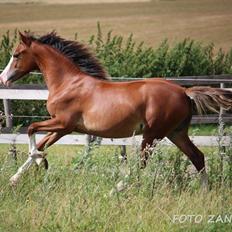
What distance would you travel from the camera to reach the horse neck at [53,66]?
9.57 meters

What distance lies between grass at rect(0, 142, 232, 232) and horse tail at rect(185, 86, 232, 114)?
1.18 meters

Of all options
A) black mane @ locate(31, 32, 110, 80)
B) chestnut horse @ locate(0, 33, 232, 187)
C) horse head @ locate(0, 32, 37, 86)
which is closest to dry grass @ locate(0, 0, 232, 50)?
black mane @ locate(31, 32, 110, 80)

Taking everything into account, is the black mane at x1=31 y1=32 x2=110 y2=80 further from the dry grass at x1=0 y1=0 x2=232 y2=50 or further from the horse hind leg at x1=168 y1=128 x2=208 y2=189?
the dry grass at x1=0 y1=0 x2=232 y2=50

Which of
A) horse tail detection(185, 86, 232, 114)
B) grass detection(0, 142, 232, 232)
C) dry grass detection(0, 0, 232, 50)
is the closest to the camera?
grass detection(0, 142, 232, 232)

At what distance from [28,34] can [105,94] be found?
1.54 m

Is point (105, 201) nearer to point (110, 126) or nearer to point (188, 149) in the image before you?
point (110, 126)

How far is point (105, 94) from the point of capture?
29.9 feet

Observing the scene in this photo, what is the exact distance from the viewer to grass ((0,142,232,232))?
6371 mm

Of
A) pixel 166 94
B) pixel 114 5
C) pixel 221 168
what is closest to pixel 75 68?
pixel 166 94

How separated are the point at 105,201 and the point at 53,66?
327 cm

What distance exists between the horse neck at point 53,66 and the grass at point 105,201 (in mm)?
1929

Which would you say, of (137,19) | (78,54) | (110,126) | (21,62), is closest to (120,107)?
(110,126)

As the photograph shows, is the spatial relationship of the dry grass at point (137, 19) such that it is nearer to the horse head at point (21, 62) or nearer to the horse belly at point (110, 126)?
the horse head at point (21, 62)

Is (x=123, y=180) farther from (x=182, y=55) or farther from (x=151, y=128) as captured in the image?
(x=182, y=55)
